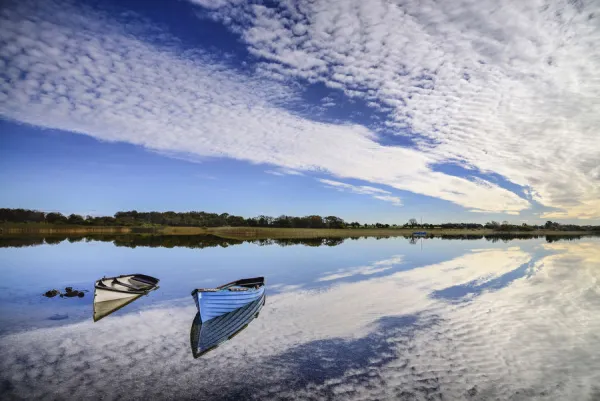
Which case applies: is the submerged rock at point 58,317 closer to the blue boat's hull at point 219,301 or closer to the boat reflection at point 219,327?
the boat reflection at point 219,327

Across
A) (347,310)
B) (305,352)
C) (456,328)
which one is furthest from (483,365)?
(347,310)

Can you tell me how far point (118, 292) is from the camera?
76.6ft

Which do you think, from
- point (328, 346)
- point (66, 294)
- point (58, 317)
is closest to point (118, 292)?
point (58, 317)

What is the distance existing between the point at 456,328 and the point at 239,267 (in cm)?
2934

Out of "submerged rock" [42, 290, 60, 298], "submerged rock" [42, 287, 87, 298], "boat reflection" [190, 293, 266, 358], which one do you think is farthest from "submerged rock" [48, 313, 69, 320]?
"boat reflection" [190, 293, 266, 358]

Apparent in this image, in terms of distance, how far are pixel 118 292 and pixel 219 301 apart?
8.88m

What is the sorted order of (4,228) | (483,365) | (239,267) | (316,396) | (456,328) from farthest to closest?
(4,228), (239,267), (456,328), (483,365), (316,396)

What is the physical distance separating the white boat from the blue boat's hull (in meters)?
6.52

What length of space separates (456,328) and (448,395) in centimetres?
802

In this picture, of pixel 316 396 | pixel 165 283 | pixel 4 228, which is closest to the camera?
pixel 316 396

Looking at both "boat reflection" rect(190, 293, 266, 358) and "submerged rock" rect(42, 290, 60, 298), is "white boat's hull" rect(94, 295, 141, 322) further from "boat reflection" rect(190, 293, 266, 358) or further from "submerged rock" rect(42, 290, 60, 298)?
"submerged rock" rect(42, 290, 60, 298)

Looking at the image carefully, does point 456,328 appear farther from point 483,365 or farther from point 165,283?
point 165,283

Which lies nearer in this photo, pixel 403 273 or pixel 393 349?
pixel 393 349

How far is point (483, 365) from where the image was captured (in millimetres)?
13102
